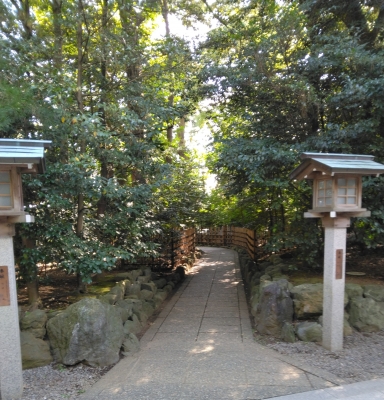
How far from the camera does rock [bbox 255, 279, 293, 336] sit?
19.1 feet

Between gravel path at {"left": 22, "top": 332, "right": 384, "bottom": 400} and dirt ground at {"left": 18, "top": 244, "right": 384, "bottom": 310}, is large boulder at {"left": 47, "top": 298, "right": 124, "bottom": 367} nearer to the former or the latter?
gravel path at {"left": 22, "top": 332, "right": 384, "bottom": 400}

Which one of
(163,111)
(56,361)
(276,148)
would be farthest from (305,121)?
(56,361)

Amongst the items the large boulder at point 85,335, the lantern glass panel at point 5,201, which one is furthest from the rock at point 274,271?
the lantern glass panel at point 5,201

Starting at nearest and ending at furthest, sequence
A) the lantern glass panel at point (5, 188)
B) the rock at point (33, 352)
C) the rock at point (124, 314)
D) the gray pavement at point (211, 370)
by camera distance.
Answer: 1. the gray pavement at point (211, 370)
2. the lantern glass panel at point (5, 188)
3. the rock at point (33, 352)
4. the rock at point (124, 314)

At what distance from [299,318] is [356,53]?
17.3ft

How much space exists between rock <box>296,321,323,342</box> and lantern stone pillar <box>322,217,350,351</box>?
0.73ft

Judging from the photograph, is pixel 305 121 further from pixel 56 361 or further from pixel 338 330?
pixel 56 361

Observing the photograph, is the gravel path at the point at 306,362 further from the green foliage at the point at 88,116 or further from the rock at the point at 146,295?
the rock at the point at 146,295

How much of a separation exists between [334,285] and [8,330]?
443 cm

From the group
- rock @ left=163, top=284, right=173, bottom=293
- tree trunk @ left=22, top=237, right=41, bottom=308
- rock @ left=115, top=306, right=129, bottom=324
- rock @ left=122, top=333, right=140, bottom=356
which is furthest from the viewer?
rock @ left=163, top=284, right=173, bottom=293

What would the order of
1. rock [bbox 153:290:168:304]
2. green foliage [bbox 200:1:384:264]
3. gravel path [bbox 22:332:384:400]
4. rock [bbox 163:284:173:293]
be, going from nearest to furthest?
1. gravel path [bbox 22:332:384:400]
2. green foliage [bbox 200:1:384:264]
3. rock [bbox 153:290:168:304]
4. rock [bbox 163:284:173:293]

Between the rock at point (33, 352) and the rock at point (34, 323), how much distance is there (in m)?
0.06

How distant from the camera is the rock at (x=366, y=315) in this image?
5699 mm

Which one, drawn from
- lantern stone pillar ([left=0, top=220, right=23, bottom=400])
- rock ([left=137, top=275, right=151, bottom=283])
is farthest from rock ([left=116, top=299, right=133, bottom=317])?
lantern stone pillar ([left=0, top=220, right=23, bottom=400])
